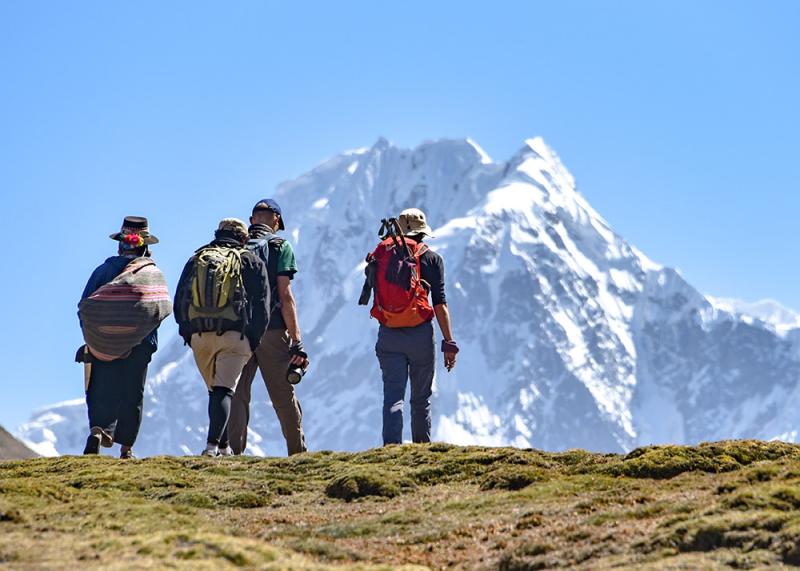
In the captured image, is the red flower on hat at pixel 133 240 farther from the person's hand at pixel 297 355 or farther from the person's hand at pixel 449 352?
the person's hand at pixel 449 352

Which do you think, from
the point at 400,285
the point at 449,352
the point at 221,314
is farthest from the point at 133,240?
the point at 449,352

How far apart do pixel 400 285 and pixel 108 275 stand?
13.7 ft

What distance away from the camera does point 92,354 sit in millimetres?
19938

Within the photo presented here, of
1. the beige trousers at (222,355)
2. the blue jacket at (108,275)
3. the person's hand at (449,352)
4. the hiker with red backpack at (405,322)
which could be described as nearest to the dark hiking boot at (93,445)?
the blue jacket at (108,275)

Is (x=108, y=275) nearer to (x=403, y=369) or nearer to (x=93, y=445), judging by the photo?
(x=93, y=445)

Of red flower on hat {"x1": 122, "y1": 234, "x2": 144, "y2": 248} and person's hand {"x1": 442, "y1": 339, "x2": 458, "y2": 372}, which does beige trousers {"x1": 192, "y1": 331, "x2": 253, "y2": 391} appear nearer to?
red flower on hat {"x1": 122, "y1": 234, "x2": 144, "y2": 248}

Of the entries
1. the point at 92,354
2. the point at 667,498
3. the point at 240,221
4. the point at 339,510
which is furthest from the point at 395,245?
the point at 667,498

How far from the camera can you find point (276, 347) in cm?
2072

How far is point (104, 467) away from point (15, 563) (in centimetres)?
688

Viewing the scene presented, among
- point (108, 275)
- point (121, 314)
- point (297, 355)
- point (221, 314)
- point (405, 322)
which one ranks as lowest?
point (297, 355)

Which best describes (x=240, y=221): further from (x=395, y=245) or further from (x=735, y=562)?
(x=735, y=562)

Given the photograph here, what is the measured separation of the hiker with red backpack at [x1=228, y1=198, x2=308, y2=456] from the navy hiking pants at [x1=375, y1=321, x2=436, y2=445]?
130 cm

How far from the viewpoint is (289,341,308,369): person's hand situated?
65.8 ft

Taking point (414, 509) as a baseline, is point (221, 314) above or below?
above
